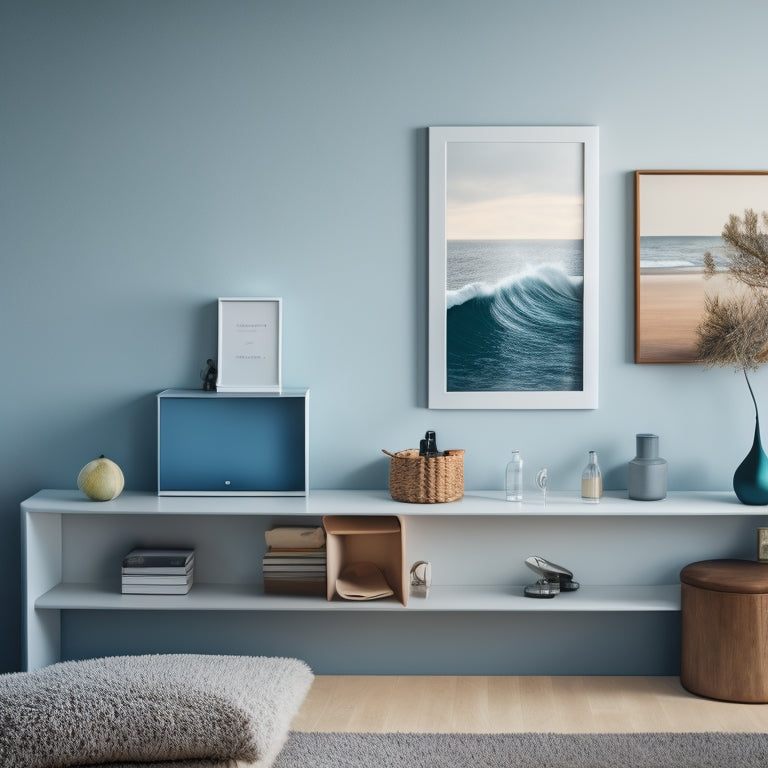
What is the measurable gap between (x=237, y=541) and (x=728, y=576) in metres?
1.67

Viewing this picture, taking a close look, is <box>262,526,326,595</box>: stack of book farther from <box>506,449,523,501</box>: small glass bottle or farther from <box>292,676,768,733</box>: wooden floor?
<box>506,449,523,501</box>: small glass bottle

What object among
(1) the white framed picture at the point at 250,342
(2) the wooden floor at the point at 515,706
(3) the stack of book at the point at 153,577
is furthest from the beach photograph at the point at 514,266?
(3) the stack of book at the point at 153,577

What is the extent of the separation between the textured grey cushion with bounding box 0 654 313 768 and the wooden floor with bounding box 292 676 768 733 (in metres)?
1.61

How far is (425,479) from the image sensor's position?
312cm

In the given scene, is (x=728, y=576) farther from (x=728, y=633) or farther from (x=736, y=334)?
(x=736, y=334)

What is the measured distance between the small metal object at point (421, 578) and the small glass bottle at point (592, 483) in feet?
1.92

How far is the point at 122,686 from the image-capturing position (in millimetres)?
1366

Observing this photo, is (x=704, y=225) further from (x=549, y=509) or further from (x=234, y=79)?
(x=234, y=79)

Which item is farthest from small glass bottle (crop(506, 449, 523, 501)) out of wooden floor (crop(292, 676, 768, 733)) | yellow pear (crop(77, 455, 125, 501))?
yellow pear (crop(77, 455, 125, 501))

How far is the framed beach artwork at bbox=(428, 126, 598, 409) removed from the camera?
331 centimetres

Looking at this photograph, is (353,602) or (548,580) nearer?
(353,602)

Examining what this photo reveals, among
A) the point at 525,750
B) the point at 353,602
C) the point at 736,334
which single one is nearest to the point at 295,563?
the point at 353,602

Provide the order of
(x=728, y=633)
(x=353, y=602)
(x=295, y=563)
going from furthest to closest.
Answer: (x=295, y=563) → (x=353, y=602) → (x=728, y=633)

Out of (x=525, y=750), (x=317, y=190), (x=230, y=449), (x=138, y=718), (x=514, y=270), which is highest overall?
(x=317, y=190)
